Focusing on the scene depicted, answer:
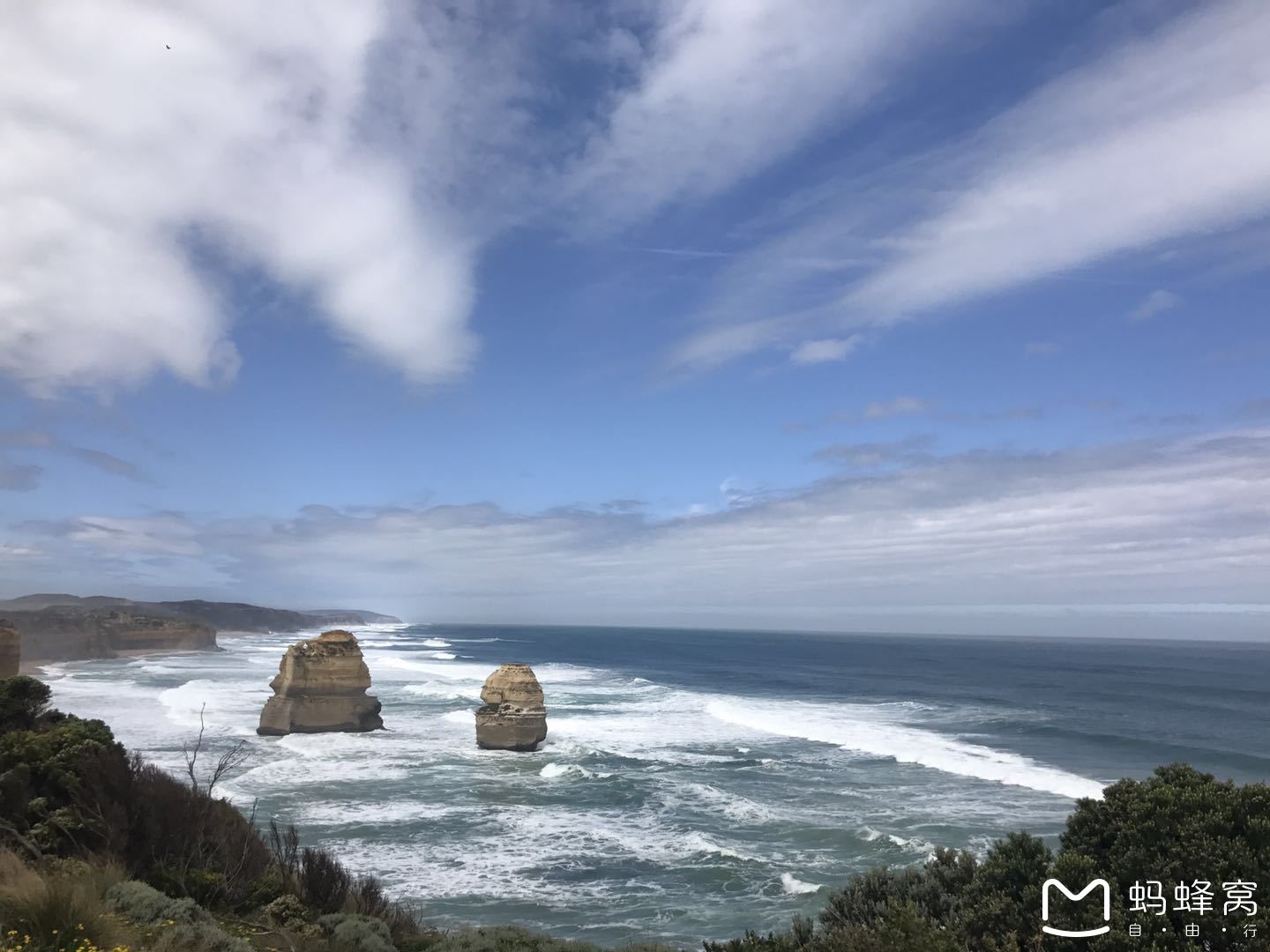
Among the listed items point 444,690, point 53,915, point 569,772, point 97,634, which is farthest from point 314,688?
point 97,634

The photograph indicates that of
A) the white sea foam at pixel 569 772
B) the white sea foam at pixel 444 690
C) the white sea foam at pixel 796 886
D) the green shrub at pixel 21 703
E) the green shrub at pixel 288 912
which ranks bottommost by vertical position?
the white sea foam at pixel 444 690

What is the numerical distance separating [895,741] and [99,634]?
8657 centimetres

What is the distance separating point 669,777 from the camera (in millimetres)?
30359

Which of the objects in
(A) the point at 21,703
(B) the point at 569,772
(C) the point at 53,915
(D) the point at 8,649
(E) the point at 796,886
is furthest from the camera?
(D) the point at 8,649

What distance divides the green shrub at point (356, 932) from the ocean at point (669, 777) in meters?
6.73

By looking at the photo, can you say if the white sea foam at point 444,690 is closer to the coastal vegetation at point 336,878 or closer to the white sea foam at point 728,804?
the white sea foam at point 728,804

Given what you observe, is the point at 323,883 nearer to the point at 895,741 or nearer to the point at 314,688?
the point at 314,688

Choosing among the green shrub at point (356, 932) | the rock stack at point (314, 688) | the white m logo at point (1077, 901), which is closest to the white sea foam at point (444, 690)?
the rock stack at point (314, 688)

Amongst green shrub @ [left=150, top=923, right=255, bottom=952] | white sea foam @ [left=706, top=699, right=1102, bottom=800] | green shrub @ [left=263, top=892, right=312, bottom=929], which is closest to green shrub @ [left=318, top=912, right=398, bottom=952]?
green shrub @ [left=263, top=892, right=312, bottom=929]

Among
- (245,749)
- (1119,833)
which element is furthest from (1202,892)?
(245,749)

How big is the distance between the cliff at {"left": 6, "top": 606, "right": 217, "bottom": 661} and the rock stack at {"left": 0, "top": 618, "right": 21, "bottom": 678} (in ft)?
162

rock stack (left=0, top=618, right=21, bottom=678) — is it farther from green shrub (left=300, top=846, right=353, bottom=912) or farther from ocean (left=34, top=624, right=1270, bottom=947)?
green shrub (left=300, top=846, right=353, bottom=912)

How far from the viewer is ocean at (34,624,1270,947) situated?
1856 cm

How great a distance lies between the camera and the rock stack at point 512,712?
112 feet
